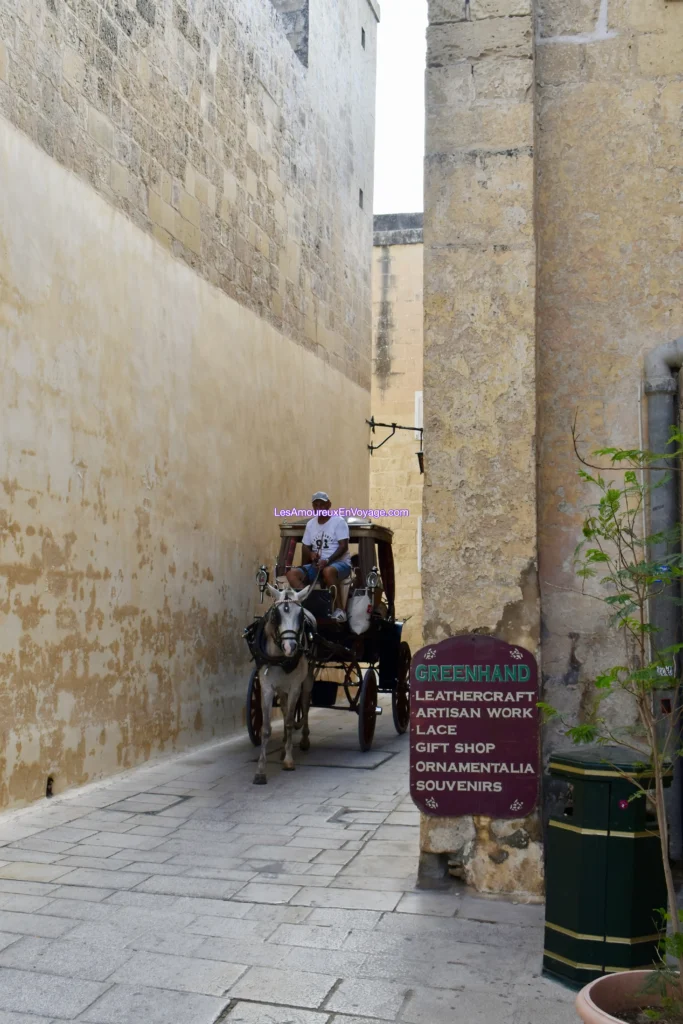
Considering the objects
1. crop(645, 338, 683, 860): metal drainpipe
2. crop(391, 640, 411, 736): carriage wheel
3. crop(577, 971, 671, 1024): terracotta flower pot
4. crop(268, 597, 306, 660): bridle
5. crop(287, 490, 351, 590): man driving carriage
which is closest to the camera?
crop(577, 971, 671, 1024): terracotta flower pot

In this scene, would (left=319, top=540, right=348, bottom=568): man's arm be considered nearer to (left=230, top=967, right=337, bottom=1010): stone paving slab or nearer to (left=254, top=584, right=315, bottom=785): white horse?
(left=254, top=584, right=315, bottom=785): white horse

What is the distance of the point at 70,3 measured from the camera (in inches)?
298

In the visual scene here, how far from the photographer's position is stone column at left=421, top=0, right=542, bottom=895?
4.93 meters

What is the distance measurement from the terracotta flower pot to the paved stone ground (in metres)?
0.61

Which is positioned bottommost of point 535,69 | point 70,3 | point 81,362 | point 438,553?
point 438,553

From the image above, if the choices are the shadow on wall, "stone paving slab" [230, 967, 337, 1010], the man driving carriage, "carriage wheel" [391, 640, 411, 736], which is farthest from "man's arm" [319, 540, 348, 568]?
the shadow on wall

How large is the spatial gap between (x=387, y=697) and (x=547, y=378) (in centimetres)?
1005

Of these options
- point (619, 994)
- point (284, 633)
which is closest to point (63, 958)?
point (619, 994)

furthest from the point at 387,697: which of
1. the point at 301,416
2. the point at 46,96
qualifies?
the point at 46,96

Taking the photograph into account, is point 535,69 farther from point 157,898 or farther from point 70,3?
point 157,898

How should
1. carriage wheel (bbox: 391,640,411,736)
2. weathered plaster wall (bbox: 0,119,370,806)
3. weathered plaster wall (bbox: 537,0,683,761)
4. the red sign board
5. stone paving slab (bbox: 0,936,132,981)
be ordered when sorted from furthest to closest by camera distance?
carriage wheel (bbox: 391,640,411,736) < weathered plaster wall (bbox: 0,119,370,806) < weathered plaster wall (bbox: 537,0,683,761) < the red sign board < stone paving slab (bbox: 0,936,132,981)

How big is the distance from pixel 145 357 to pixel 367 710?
372 cm

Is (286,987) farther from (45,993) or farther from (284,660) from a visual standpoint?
(284,660)

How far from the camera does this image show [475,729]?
4957 millimetres
